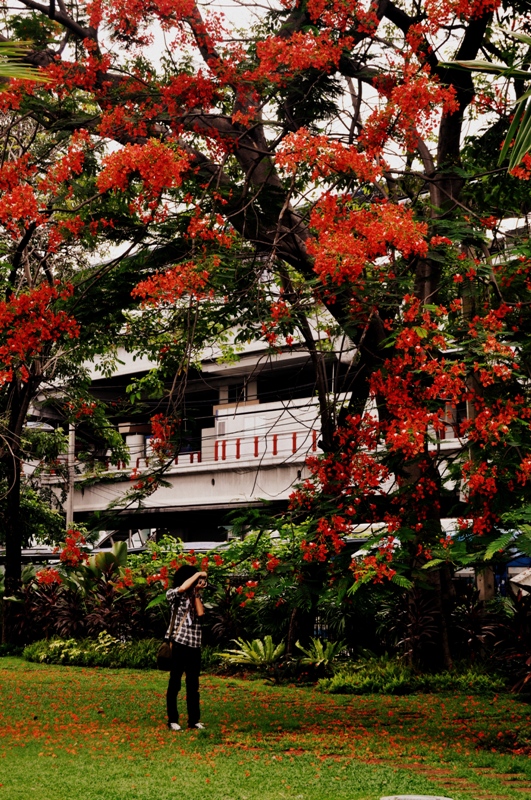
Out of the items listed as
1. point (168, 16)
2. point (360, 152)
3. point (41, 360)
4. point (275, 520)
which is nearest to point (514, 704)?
point (275, 520)

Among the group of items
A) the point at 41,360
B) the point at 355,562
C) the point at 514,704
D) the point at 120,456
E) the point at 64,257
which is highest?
the point at 64,257

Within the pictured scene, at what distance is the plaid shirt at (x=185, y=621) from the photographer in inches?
340

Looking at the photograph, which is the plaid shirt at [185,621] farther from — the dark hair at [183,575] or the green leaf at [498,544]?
the green leaf at [498,544]

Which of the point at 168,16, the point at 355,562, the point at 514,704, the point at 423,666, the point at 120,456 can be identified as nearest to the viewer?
the point at 355,562

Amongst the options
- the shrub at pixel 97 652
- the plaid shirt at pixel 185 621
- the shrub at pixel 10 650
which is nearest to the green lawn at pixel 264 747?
the plaid shirt at pixel 185 621

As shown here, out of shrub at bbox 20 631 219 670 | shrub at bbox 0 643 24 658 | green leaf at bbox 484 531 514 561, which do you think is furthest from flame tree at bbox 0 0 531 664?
shrub at bbox 0 643 24 658

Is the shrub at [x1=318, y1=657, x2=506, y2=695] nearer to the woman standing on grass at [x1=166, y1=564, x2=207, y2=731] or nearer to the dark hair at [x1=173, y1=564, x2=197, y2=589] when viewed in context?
the woman standing on grass at [x1=166, y1=564, x2=207, y2=731]

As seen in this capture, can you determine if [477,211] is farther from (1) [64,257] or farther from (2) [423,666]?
(1) [64,257]

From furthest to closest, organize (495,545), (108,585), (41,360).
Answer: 1. (108,585)
2. (41,360)
3. (495,545)

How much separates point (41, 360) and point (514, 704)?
9637 millimetres

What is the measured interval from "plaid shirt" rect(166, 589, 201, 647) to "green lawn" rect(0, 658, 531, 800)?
81 centimetres

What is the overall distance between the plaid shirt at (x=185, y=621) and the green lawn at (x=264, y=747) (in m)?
0.81

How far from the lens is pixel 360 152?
895 cm

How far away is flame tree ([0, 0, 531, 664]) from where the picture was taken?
7.84m
